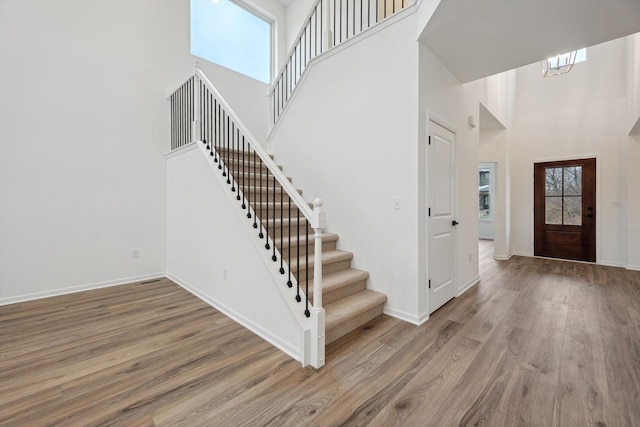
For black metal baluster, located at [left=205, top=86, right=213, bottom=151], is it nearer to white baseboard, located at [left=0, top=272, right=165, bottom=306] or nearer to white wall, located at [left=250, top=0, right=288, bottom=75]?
white baseboard, located at [left=0, top=272, right=165, bottom=306]

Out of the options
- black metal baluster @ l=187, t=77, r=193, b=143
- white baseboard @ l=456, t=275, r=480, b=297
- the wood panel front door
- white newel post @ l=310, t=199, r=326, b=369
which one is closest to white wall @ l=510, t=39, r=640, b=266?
the wood panel front door

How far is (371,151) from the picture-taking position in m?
2.97

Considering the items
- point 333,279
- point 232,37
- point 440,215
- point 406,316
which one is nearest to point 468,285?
point 440,215

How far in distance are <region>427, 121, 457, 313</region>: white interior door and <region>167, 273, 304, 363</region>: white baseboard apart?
1529 millimetres

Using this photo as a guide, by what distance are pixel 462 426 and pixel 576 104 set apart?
6675 mm

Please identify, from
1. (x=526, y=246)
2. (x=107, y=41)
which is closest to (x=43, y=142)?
(x=107, y=41)

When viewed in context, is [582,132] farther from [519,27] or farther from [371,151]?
[371,151]

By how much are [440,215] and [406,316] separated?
112 cm

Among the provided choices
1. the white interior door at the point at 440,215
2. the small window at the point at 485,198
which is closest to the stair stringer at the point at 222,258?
the white interior door at the point at 440,215

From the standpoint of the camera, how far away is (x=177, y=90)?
4141mm

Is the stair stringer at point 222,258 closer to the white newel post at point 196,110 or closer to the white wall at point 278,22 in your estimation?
the white newel post at point 196,110

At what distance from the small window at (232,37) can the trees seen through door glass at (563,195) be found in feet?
20.3

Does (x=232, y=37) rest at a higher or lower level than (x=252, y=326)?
higher

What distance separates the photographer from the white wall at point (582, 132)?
16.9ft
